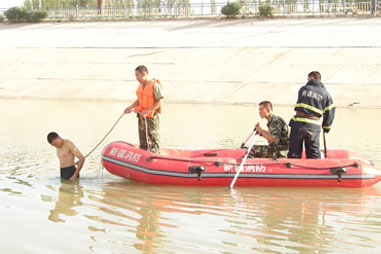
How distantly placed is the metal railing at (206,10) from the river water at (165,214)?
21.6 m

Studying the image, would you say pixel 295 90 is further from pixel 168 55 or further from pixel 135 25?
Answer: pixel 135 25

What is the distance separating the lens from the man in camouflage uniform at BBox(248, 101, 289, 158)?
32.8 ft

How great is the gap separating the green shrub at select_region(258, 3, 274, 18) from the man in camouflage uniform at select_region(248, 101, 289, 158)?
82.3ft

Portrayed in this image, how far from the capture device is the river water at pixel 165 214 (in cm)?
668

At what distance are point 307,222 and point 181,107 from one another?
45.4ft

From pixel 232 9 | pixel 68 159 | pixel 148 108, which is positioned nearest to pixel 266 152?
pixel 148 108

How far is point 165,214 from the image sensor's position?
796cm

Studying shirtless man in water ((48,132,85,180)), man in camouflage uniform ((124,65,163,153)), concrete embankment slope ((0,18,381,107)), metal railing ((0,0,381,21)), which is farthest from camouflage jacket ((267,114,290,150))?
metal railing ((0,0,381,21))

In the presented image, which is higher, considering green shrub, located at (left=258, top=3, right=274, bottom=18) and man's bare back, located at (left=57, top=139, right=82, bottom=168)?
green shrub, located at (left=258, top=3, right=274, bottom=18)

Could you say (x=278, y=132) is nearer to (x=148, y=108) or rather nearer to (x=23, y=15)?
(x=148, y=108)

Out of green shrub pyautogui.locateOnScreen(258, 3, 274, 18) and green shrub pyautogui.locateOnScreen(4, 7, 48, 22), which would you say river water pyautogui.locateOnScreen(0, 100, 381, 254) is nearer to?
green shrub pyautogui.locateOnScreen(258, 3, 274, 18)

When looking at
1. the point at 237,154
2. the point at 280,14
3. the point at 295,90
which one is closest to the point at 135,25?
the point at 280,14

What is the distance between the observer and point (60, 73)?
27.6 meters

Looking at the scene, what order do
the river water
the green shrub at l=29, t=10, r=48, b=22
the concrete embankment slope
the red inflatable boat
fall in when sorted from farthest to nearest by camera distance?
the green shrub at l=29, t=10, r=48, b=22 < the concrete embankment slope < the red inflatable boat < the river water
